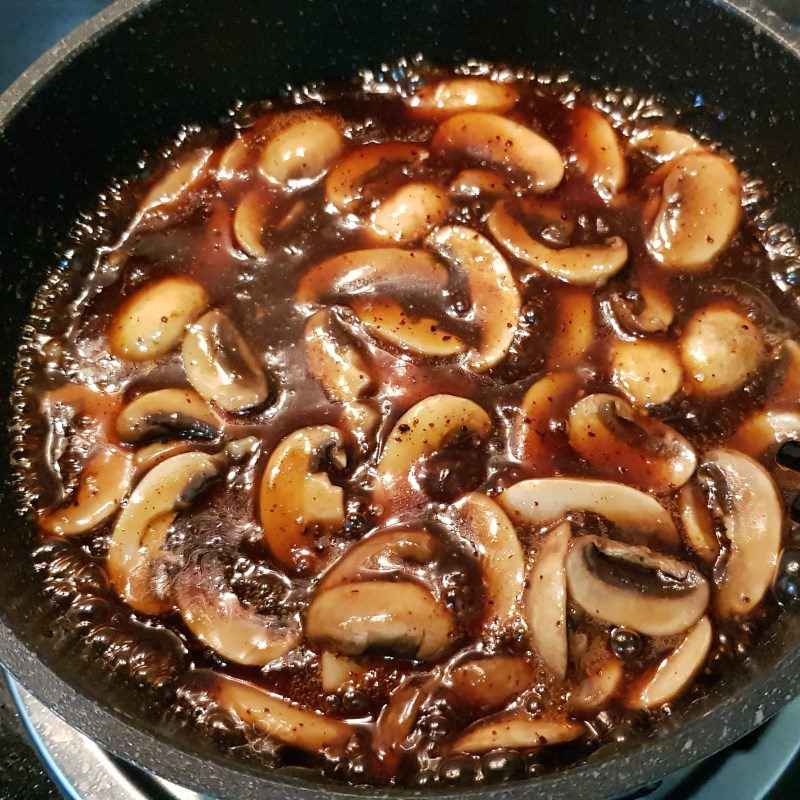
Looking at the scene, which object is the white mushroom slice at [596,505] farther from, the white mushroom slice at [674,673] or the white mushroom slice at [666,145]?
the white mushroom slice at [666,145]

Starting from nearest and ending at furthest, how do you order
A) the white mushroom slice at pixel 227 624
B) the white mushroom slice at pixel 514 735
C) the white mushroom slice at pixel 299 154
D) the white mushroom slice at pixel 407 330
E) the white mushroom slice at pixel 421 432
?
the white mushroom slice at pixel 514 735 → the white mushroom slice at pixel 227 624 → the white mushroom slice at pixel 421 432 → the white mushroom slice at pixel 407 330 → the white mushroom slice at pixel 299 154

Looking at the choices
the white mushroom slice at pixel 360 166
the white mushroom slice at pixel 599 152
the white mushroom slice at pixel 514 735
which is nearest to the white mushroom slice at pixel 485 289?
the white mushroom slice at pixel 360 166

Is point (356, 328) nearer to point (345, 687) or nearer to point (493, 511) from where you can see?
point (493, 511)

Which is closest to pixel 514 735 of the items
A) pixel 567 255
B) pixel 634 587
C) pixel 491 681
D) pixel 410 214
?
pixel 491 681

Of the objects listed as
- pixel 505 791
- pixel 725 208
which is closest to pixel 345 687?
pixel 505 791

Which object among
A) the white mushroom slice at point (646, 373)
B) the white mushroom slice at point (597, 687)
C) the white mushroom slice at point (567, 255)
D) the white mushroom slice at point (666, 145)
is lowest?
the white mushroom slice at point (597, 687)

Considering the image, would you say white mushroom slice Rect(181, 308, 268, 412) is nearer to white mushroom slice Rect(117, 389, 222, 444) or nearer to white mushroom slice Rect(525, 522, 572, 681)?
white mushroom slice Rect(117, 389, 222, 444)

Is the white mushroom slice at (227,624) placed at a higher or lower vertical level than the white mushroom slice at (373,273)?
lower

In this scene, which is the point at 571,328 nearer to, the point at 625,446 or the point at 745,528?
the point at 625,446
